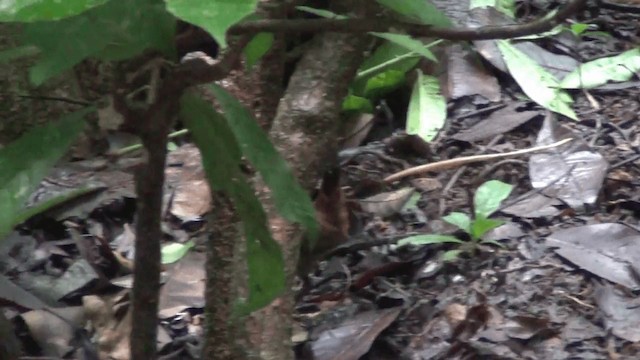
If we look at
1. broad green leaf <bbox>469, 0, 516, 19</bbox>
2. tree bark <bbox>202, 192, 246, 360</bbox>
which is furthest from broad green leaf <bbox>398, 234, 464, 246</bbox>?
broad green leaf <bbox>469, 0, 516, 19</bbox>

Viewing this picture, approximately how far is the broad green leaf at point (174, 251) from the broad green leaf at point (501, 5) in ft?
2.80

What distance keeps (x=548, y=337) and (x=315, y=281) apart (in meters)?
0.40

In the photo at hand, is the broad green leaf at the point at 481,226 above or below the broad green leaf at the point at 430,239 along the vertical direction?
above

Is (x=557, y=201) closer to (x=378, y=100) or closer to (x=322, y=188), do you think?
(x=322, y=188)

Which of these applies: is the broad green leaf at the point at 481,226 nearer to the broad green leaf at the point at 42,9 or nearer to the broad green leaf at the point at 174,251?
the broad green leaf at the point at 174,251

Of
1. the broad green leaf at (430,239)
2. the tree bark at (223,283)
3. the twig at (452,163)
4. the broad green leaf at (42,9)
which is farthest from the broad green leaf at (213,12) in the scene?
the twig at (452,163)

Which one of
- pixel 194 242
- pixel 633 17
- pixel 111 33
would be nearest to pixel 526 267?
pixel 194 242

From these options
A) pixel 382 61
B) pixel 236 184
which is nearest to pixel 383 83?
pixel 382 61

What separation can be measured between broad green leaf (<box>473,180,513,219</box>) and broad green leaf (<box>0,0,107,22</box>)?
99 centimetres

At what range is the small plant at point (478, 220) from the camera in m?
1.37

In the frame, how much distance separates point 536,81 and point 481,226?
0.59m

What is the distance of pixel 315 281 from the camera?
1.40 meters

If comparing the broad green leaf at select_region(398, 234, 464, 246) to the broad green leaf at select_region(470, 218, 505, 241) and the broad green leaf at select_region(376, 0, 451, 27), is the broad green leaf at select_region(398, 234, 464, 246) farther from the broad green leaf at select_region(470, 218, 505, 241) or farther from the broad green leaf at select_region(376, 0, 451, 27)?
the broad green leaf at select_region(376, 0, 451, 27)

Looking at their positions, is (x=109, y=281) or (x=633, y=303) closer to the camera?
(x=633, y=303)
